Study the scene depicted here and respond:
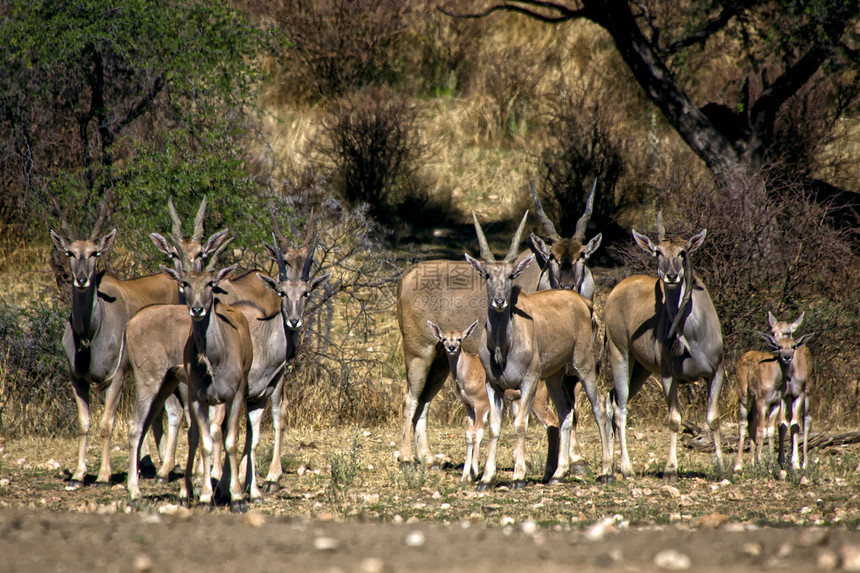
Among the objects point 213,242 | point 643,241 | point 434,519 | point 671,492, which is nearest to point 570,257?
point 643,241

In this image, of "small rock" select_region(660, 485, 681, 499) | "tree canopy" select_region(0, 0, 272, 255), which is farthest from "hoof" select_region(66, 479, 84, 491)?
"small rock" select_region(660, 485, 681, 499)

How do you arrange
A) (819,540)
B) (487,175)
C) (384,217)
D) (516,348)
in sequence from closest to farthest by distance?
(819,540) → (516,348) → (384,217) → (487,175)

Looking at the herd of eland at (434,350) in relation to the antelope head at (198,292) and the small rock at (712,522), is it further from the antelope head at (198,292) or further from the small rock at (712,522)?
the small rock at (712,522)

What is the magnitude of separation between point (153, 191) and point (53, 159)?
18.5ft

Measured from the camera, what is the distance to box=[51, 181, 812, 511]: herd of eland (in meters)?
8.89

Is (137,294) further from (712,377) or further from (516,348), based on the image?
(712,377)

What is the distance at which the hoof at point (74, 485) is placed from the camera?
981cm

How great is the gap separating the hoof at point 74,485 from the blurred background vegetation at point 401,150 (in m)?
3.09

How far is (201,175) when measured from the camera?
14.5 metres

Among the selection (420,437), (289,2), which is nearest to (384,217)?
(289,2)

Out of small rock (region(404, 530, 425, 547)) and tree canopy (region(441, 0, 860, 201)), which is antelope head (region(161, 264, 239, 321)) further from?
tree canopy (region(441, 0, 860, 201))

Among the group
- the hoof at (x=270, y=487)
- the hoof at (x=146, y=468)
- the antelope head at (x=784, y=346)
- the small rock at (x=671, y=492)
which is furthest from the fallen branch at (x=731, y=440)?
the hoof at (x=146, y=468)

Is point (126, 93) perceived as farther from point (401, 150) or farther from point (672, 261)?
point (672, 261)

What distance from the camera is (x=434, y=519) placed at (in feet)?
26.1
